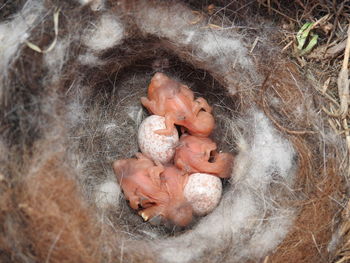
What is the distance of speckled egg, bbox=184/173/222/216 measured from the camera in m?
2.85

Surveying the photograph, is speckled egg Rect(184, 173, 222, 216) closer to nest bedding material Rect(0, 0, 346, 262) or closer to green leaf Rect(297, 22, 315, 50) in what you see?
nest bedding material Rect(0, 0, 346, 262)

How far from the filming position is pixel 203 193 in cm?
284

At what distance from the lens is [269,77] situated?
2.85 meters

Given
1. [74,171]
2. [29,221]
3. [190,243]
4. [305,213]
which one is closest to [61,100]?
[74,171]

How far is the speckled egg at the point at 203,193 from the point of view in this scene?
9.35 feet

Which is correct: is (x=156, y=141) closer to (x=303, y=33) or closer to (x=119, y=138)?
(x=119, y=138)

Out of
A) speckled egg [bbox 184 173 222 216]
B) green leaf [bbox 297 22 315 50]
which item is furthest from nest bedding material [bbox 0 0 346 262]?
green leaf [bbox 297 22 315 50]

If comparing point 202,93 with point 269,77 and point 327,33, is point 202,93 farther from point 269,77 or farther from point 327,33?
point 327,33

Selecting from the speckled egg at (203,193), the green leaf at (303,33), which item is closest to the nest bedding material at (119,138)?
the speckled egg at (203,193)

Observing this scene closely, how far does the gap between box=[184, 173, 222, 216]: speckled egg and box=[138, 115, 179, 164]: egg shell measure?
0.80ft

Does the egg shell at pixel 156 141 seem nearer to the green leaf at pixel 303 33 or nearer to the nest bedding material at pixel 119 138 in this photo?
the nest bedding material at pixel 119 138

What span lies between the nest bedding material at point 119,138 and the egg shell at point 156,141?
27 centimetres

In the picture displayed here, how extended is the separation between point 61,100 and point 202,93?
1.06 metres

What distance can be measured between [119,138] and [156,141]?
36 cm
